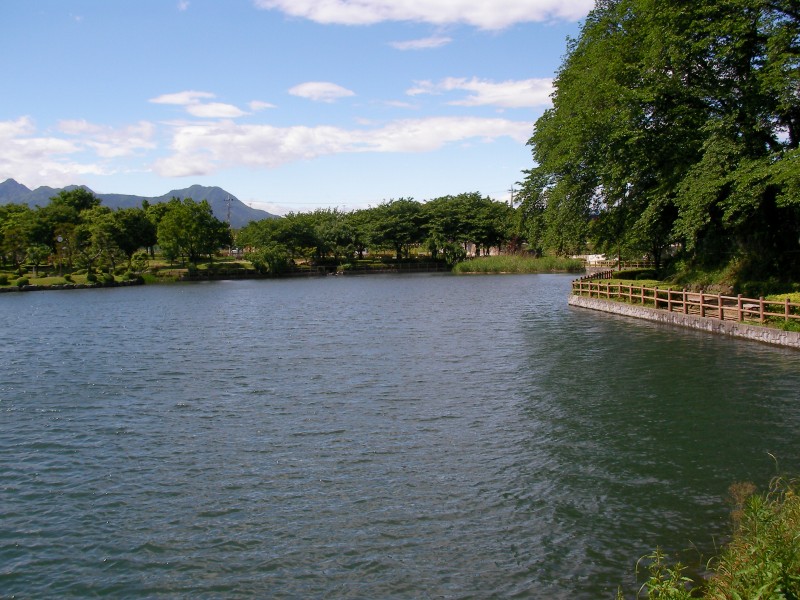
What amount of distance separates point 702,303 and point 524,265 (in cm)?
6913

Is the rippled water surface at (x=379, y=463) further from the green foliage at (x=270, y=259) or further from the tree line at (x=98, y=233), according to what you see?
the green foliage at (x=270, y=259)

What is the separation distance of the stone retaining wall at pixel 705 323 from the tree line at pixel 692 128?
13.4ft

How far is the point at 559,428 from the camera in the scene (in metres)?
15.3

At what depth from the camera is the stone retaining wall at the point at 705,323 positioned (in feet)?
81.1

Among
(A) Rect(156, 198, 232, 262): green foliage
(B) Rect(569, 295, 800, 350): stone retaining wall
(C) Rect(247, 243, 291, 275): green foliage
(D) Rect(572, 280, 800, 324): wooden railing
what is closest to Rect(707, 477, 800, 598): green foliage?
(B) Rect(569, 295, 800, 350): stone retaining wall

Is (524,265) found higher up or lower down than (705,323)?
higher up

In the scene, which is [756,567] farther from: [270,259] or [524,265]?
[270,259]

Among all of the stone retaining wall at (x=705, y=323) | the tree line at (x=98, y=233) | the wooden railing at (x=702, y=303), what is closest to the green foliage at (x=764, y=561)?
the stone retaining wall at (x=705, y=323)

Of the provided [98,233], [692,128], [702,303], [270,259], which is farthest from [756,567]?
[270,259]

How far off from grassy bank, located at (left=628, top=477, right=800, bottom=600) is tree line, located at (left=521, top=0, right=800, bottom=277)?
20171 mm

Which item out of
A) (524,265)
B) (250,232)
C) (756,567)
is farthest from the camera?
(250,232)

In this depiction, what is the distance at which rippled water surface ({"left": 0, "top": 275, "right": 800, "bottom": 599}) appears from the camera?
29.8 ft

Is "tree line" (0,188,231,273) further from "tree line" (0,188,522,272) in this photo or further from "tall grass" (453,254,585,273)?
"tall grass" (453,254,585,273)

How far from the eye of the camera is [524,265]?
99.5 metres
